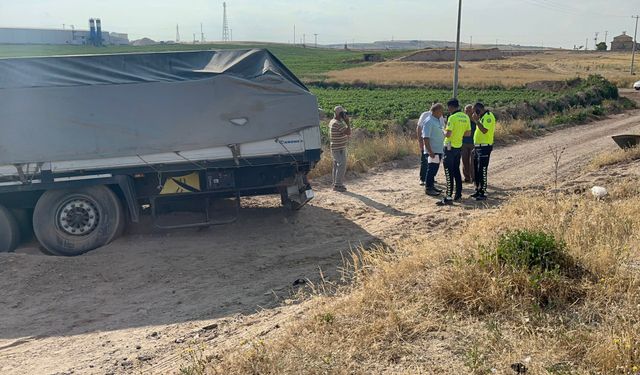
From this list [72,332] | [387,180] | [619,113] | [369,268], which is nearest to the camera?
[72,332]

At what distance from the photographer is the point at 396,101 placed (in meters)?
34.8

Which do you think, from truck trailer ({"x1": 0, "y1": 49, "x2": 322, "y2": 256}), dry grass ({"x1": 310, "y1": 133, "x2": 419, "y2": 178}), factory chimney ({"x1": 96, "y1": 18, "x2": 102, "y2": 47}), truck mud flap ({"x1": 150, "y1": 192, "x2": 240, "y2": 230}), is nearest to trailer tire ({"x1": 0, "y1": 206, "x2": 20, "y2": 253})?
truck trailer ({"x1": 0, "y1": 49, "x2": 322, "y2": 256})

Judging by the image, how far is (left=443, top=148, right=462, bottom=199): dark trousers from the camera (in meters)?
10.8

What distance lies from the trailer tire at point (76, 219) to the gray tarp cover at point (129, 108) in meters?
0.57

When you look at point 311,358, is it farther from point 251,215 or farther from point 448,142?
point 448,142

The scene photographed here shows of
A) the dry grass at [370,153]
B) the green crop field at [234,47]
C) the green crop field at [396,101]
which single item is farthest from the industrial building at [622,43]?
the dry grass at [370,153]

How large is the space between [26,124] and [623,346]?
7880 millimetres

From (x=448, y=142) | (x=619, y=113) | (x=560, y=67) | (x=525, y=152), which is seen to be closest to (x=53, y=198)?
(x=448, y=142)

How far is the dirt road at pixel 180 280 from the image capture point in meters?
5.80

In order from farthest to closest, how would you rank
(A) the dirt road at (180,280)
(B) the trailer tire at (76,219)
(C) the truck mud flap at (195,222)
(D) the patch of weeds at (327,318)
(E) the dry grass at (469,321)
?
(C) the truck mud flap at (195,222) < (B) the trailer tire at (76,219) < (A) the dirt road at (180,280) < (D) the patch of weeds at (327,318) < (E) the dry grass at (469,321)

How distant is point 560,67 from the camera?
75688mm

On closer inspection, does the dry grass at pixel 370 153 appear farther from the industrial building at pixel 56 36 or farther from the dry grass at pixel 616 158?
the industrial building at pixel 56 36

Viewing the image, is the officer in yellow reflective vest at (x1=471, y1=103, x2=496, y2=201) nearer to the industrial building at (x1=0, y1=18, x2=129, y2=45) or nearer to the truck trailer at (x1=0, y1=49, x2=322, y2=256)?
the truck trailer at (x1=0, y1=49, x2=322, y2=256)

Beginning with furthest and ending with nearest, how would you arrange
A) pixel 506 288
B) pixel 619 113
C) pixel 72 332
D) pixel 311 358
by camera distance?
pixel 619 113, pixel 72 332, pixel 506 288, pixel 311 358
